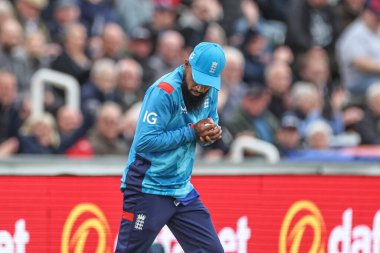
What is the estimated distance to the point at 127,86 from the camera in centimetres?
1327

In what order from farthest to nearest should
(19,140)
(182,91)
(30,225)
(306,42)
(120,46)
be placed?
(306,42), (120,46), (19,140), (30,225), (182,91)

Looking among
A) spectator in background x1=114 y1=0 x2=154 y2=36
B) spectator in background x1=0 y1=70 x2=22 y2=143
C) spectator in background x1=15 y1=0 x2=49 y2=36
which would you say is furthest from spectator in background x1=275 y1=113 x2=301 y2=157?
spectator in background x1=15 y1=0 x2=49 y2=36

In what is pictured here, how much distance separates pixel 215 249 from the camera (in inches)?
310

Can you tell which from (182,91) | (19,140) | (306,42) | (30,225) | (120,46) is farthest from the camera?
(306,42)

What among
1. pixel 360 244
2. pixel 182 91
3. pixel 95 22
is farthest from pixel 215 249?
pixel 95 22

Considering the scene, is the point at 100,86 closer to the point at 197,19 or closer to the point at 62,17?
the point at 62,17

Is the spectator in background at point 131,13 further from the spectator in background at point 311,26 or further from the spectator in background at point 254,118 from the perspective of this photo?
the spectator in background at point 254,118

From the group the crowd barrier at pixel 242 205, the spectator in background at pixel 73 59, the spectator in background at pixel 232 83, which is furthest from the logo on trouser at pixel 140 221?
the spectator in background at pixel 73 59

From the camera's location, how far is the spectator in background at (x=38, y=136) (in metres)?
11.8

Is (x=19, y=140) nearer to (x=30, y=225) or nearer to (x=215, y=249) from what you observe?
(x=30, y=225)

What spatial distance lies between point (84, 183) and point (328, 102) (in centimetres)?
622

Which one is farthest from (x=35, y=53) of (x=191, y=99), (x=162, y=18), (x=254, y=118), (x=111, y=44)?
(x=191, y=99)

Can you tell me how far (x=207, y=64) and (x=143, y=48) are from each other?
6.72 m

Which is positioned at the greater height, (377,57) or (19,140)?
(377,57)
